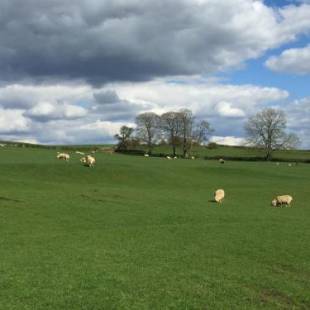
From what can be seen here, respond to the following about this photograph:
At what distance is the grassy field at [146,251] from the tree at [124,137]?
340ft

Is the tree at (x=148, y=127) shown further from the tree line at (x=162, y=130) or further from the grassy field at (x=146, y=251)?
the grassy field at (x=146, y=251)

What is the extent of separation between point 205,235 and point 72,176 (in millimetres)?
29331

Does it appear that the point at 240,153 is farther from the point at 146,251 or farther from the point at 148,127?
the point at 146,251

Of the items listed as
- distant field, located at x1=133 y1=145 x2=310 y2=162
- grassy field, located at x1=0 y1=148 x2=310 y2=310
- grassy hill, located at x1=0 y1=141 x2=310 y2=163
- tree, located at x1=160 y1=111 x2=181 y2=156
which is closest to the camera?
grassy field, located at x1=0 y1=148 x2=310 y2=310

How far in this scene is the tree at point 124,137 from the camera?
147 metres

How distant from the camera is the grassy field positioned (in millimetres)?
13297

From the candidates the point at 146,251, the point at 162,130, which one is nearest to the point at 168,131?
the point at 162,130

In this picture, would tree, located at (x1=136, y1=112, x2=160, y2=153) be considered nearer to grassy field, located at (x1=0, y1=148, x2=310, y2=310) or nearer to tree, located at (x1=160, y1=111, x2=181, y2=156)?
tree, located at (x1=160, y1=111, x2=181, y2=156)

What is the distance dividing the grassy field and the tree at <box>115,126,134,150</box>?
340ft

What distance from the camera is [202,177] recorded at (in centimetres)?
6153

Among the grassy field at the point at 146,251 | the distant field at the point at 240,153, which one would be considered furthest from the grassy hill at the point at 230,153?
the grassy field at the point at 146,251

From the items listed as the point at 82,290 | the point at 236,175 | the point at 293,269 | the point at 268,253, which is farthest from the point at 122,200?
the point at 236,175

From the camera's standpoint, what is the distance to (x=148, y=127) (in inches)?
5866

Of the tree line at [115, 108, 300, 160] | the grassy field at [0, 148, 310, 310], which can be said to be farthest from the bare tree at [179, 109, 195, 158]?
the grassy field at [0, 148, 310, 310]
